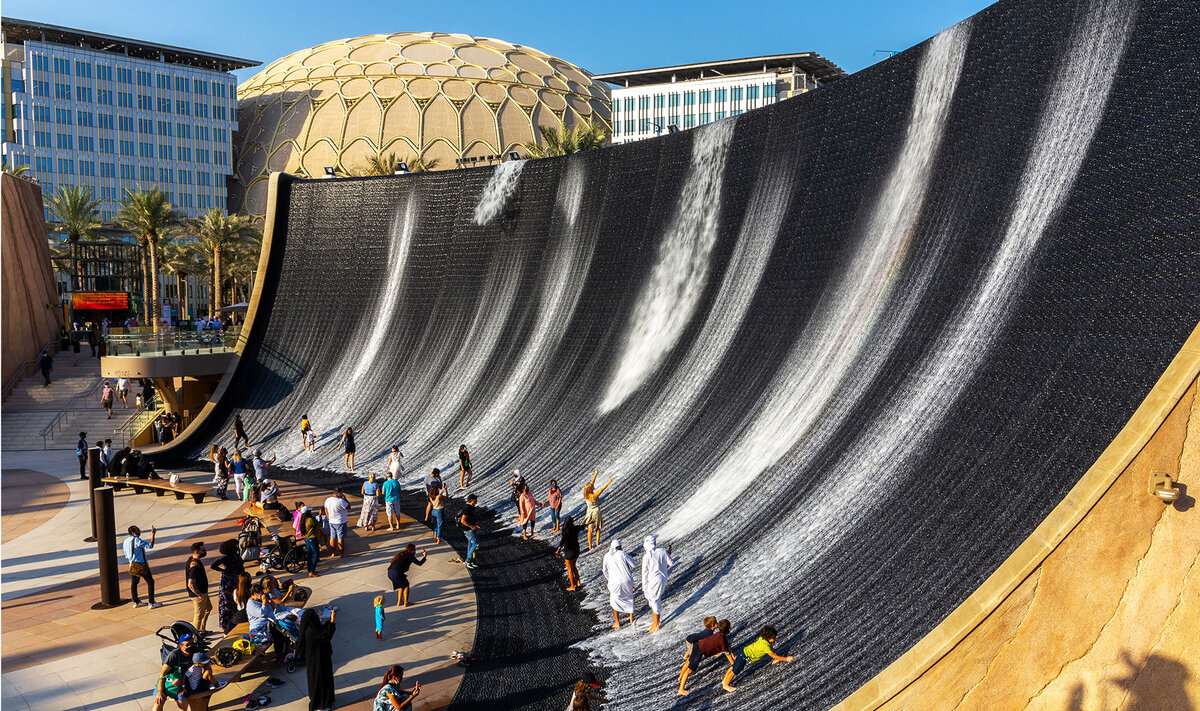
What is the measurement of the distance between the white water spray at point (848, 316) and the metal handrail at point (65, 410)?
24956 millimetres

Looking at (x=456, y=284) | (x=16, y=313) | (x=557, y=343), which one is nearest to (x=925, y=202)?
(x=557, y=343)

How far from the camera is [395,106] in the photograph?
286 feet

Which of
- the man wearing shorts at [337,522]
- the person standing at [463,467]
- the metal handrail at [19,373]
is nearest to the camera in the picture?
the man wearing shorts at [337,522]

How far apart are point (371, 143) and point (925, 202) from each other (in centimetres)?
8083

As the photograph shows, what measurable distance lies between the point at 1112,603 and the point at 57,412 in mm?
33993

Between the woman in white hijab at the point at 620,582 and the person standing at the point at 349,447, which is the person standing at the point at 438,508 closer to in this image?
the woman in white hijab at the point at 620,582

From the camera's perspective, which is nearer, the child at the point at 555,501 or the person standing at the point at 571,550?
the person standing at the point at 571,550

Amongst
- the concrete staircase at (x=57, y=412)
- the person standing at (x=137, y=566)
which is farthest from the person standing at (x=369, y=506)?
the concrete staircase at (x=57, y=412)

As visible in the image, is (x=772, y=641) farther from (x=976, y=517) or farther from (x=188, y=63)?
(x=188, y=63)

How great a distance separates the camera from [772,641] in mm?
9484

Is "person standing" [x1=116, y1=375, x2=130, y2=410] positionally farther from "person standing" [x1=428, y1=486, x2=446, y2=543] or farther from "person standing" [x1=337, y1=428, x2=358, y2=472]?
"person standing" [x1=428, y1=486, x2=446, y2=543]

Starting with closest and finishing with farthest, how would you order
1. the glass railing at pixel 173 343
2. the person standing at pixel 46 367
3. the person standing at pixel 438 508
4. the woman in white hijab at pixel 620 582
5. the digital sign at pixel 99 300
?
1. the woman in white hijab at pixel 620 582
2. the person standing at pixel 438 508
3. the glass railing at pixel 173 343
4. the person standing at pixel 46 367
5. the digital sign at pixel 99 300

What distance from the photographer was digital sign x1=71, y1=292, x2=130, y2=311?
180 ft

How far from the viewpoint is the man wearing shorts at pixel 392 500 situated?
55.2 feet
